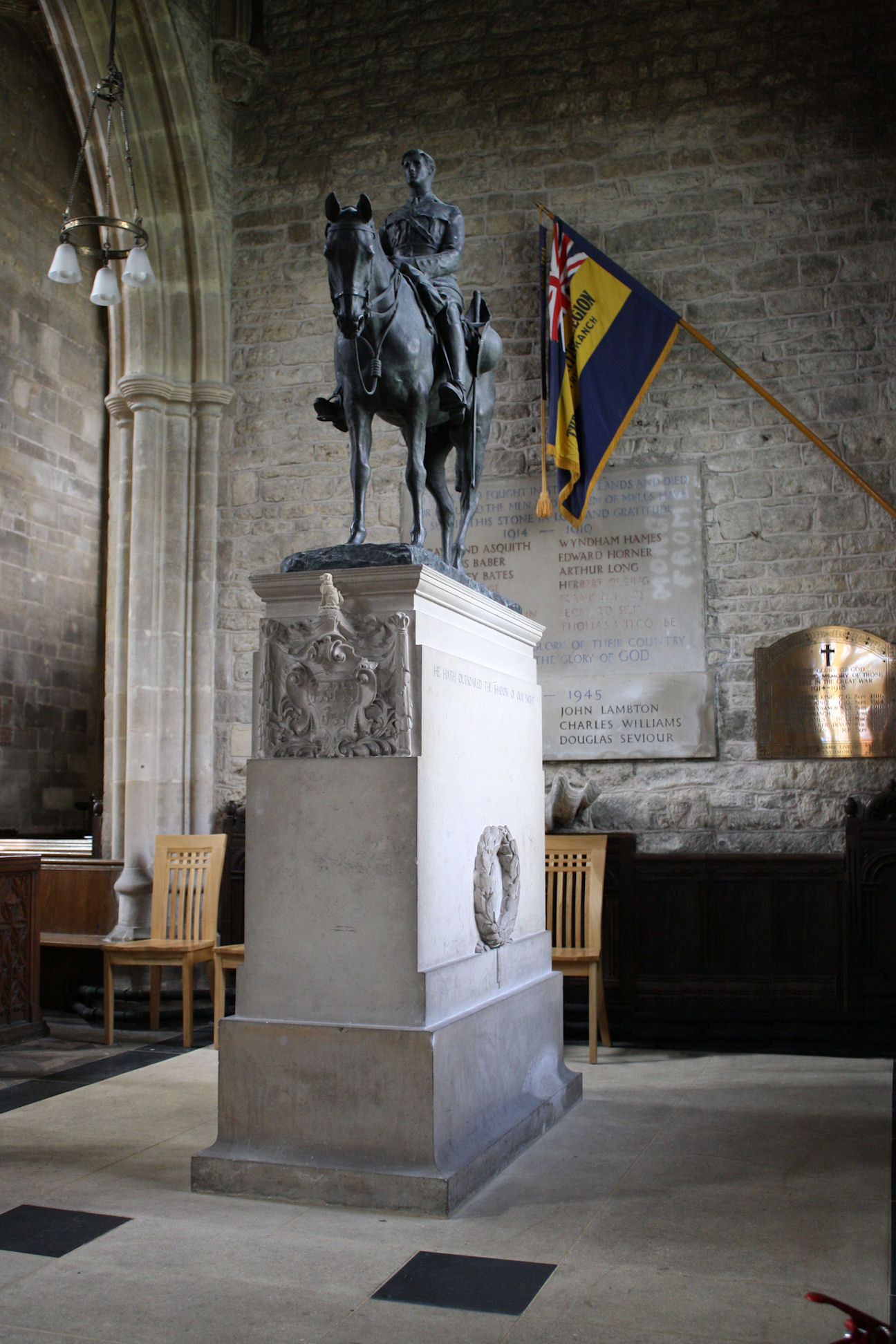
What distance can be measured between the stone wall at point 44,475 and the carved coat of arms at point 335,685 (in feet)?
19.0

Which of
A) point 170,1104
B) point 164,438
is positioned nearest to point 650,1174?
point 170,1104

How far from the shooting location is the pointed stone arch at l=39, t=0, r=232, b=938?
250 inches

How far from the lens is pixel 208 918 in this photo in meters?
5.26

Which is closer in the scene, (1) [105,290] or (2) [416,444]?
(2) [416,444]

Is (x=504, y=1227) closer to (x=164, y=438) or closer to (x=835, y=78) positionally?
(x=164, y=438)

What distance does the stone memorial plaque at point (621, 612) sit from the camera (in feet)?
19.3

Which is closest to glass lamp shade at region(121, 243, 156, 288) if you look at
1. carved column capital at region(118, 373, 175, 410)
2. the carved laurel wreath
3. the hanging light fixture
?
the hanging light fixture

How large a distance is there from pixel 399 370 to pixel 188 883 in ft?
9.30

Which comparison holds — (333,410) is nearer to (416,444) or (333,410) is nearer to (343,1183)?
(416,444)

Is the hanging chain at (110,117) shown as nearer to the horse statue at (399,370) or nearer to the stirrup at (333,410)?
the stirrup at (333,410)

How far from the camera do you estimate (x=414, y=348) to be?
347 centimetres

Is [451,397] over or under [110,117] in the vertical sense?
under

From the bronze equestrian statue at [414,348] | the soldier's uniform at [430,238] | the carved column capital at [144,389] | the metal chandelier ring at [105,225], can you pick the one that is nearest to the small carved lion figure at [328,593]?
the bronze equestrian statue at [414,348]

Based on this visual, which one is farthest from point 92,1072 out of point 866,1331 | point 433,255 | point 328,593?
point 866,1331
